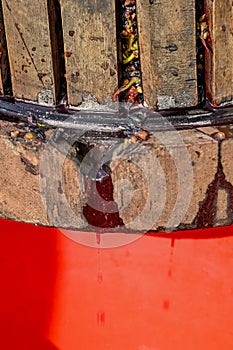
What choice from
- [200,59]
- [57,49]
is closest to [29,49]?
[57,49]

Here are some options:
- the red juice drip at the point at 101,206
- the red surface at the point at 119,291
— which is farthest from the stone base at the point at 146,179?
the red surface at the point at 119,291

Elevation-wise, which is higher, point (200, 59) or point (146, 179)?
point (200, 59)

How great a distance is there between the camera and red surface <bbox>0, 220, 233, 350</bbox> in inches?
66.9

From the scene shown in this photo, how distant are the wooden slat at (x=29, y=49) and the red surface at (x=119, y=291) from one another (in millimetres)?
452

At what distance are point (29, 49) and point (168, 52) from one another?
24 centimetres

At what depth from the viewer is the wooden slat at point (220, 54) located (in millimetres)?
1230

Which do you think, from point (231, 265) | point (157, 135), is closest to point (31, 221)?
point (157, 135)

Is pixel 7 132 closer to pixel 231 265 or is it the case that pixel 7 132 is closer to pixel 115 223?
pixel 115 223

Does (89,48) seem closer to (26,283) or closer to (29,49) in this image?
(29,49)

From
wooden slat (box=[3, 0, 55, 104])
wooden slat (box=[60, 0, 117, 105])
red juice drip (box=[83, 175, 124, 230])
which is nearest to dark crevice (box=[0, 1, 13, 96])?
wooden slat (box=[3, 0, 55, 104])

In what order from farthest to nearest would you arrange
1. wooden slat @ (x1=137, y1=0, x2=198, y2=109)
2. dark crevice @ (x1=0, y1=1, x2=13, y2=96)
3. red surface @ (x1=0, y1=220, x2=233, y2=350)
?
red surface @ (x1=0, y1=220, x2=233, y2=350) < dark crevice @ (x1=0, y1=1, x2=13, y2=96) < wooden slat @ (x1=137, y1=0, x2=198, y2=109)

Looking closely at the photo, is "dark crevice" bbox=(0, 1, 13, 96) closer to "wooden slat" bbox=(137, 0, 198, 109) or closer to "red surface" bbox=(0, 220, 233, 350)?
"wooden slat" bbox=(137, 0, 198, 109)

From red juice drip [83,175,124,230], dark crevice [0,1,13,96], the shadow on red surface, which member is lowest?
the shadow on red surface

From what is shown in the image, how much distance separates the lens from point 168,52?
4.11ft
